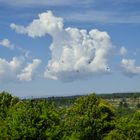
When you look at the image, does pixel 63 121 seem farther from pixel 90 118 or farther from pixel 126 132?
pixel 90 118

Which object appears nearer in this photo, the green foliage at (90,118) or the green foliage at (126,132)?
the green foliage at (126,132)

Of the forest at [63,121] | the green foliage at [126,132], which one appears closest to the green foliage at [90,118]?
the forest at [63,121]

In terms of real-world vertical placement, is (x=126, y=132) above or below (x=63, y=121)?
below

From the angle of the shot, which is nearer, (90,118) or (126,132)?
(126,132)

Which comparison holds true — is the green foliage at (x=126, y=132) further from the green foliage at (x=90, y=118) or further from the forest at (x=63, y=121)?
the green foliage at (x=90, y=118)

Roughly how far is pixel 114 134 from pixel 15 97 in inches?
1308

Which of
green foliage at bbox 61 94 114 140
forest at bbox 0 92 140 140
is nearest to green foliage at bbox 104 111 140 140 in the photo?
forest at bbox 0 92 140 140

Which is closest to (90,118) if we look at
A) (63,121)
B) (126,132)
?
(126,132)

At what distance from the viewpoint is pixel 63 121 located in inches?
3004

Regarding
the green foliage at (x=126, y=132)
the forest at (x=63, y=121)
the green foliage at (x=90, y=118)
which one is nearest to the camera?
the forest at (x=63, y=121)

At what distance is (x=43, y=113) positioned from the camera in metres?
68.8

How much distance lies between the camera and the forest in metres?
67.2

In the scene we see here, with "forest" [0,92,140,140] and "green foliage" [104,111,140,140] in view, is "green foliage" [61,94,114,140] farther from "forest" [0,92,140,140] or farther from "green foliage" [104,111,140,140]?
"green foliage" [104,111,140,140]

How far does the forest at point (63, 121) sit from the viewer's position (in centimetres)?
6725
